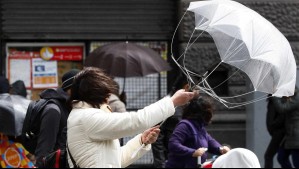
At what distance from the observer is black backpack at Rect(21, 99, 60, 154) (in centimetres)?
562

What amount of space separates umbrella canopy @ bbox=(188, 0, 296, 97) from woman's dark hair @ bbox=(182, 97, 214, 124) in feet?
6.39

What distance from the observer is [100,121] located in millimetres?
3957

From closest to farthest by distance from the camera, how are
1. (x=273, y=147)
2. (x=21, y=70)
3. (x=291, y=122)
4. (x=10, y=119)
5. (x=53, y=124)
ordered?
(x=53, y=124), (x=10, y=119), (x=291, y=122), (x=273, y=147), (x=21, y=70)

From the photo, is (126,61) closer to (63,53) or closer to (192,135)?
(63,53)

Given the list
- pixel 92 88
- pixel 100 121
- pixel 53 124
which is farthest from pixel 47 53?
pixel 100 121

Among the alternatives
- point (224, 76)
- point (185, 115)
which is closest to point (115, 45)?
point (224, 76)

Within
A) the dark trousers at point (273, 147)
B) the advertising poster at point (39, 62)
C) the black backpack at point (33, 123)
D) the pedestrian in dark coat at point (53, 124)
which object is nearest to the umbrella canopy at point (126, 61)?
the advertising poster at point (39, 62)

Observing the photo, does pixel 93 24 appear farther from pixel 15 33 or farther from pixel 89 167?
pixel 89 167

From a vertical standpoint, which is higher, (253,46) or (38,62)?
(253,46)

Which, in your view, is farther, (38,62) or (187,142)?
(38,62)

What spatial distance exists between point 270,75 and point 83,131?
120 cm

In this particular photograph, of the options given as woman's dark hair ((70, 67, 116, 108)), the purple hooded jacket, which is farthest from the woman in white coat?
the purple hooded jacket

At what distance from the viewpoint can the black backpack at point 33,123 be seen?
5.62 metres

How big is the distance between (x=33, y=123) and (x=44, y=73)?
183 inches
